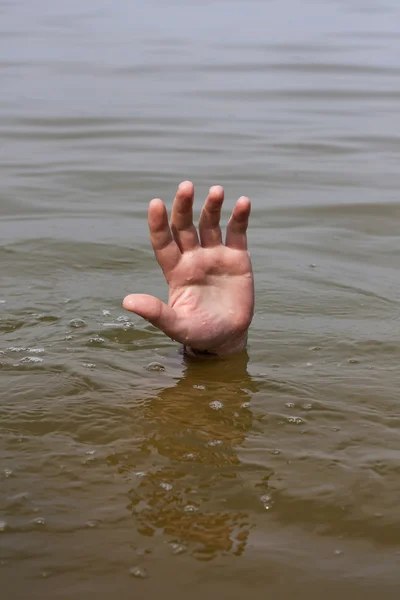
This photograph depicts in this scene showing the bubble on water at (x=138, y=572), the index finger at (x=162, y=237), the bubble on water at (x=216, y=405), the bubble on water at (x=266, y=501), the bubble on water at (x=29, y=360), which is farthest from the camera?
the bubble on water at (x=29, y=360)

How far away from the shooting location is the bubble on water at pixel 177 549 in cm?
217

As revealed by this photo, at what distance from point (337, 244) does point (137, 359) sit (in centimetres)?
198

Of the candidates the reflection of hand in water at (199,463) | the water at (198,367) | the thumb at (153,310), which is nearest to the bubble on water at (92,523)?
the water at (198,367)

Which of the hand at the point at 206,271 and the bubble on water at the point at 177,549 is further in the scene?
the hand at the point at 206,271

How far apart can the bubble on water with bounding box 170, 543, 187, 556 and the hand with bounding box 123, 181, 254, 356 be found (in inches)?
41.9

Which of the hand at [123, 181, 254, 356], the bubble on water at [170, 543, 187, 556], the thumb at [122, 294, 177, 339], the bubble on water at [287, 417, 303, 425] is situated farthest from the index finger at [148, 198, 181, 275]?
the bubble on water at [170, 543, 187, 556]

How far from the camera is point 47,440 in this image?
2.72 meters

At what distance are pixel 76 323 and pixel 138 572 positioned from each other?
5.98ft

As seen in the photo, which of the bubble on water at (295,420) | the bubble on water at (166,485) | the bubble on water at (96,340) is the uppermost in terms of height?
the bubble on water at (96,340)

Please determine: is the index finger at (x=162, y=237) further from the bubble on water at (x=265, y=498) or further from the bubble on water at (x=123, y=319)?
the bubble on water at (x=265, y=498)

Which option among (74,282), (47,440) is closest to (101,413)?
(47,440)

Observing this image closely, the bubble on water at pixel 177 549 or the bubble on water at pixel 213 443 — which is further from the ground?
the bubble on water at pixel 213 443

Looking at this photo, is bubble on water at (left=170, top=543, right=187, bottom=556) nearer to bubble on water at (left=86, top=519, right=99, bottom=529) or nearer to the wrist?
bubble on water at (left=86, top=519, right=99, bottom=529)

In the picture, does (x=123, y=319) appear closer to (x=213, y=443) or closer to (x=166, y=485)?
(x=213, y=443)
